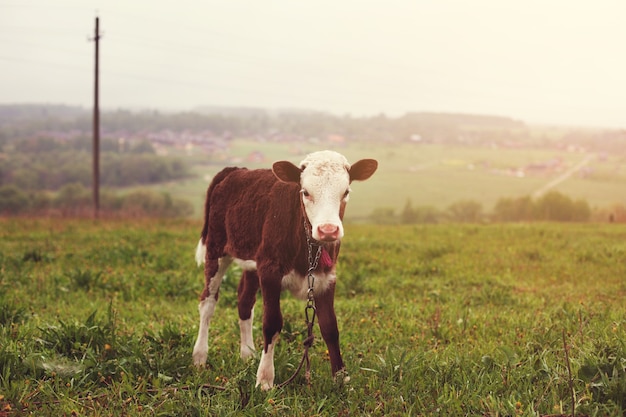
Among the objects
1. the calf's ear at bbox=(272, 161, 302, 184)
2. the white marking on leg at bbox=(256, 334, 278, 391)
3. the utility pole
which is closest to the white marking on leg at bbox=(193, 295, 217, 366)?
the white marking on leg at bbox=(256, 334, 278, 391)

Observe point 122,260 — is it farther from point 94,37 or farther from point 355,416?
point 94,37

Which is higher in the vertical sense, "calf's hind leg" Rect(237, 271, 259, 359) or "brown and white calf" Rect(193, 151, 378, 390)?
"brown and white calf" Rect(193, 151, 378, 390)

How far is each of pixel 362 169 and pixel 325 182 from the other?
47 centimetres

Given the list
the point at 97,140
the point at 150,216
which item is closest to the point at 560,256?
the point at 150,216

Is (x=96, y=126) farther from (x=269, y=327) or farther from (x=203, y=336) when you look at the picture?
(x=269, y=327)

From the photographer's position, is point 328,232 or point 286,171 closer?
point 328,232

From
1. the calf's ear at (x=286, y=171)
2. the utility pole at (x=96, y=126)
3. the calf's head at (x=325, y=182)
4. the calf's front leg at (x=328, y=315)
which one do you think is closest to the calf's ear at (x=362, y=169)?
the calf's head at (x=325, y=182)

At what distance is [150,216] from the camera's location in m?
24.1

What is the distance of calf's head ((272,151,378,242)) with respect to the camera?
206 inches

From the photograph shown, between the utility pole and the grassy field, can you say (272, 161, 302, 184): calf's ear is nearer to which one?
the grassy field

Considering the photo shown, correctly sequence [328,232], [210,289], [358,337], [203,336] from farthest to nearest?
1. [358,337]
2. [210,289]
3. [203,336]
4. [328,232]

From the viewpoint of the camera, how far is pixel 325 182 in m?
5.42

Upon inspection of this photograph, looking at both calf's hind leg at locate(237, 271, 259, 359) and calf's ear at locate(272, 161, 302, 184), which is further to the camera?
calf's hind leg at locate(237, 271, 259, 359)

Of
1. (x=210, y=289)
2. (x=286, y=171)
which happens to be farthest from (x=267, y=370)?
(x=286, y=171)
